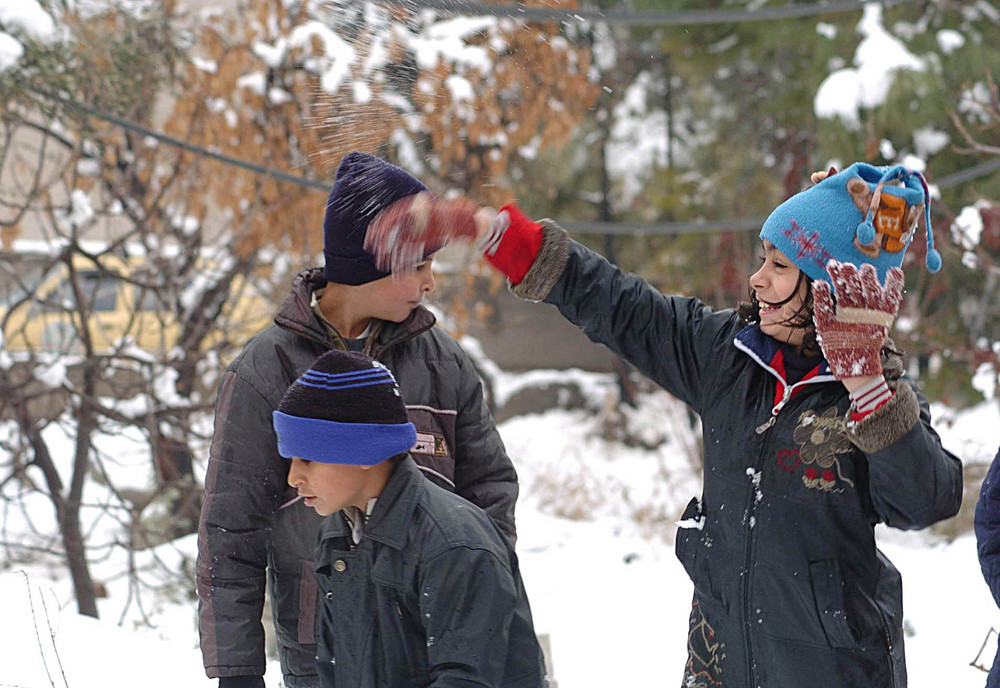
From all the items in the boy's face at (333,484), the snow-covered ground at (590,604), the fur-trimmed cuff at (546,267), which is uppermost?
the fur-trimmed cuff at (546,267)

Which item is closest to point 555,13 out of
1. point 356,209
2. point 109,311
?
point 356,209

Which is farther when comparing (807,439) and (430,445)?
(430,445)

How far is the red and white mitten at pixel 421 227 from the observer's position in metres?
1.65

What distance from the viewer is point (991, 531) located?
182 cm

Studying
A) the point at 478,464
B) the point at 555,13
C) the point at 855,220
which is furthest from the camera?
the point at 555,13

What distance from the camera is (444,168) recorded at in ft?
20.3

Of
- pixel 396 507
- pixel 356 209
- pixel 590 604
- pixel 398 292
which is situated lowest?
pixel 590 604

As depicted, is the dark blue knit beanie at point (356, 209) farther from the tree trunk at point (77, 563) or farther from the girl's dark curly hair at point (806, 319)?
the tree trunk at point (77, 563)

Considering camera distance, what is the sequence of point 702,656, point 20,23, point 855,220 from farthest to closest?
point 20,23, point 702,656, point 855,220

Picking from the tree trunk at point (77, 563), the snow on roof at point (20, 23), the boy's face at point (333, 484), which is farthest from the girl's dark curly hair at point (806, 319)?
the tree trunk at point (77, 563)

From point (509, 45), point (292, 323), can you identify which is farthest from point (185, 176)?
point (292, 323)

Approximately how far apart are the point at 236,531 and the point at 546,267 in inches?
30.8

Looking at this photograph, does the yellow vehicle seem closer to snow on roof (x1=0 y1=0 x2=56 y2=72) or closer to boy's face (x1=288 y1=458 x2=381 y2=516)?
snow on roof (x1=0 y1=0 x2=56 y2=72)

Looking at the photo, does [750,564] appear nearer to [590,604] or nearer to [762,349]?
[762,349]
